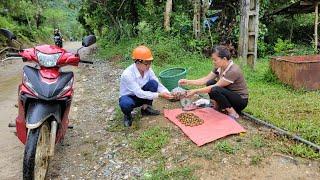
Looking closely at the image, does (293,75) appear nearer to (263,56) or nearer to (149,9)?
(263,56)

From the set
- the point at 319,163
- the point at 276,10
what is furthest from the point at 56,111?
the point at 276,10

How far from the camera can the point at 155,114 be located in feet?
18.5

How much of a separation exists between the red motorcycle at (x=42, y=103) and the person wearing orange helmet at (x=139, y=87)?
3.41 ft

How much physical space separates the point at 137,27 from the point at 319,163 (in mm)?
13471

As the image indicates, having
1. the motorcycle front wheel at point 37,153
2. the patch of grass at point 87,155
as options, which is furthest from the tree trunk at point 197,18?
the motorcycle front wheel at point 37,153

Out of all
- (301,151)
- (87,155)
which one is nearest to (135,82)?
(87,155)

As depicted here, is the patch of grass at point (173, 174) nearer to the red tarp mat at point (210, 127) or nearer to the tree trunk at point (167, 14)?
the red tarp mat at point (210, 127)

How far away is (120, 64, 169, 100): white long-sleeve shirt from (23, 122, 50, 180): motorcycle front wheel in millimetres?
1480

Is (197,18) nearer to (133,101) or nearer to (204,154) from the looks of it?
(133,101)

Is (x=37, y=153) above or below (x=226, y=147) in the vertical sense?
above

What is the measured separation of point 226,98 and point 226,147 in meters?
1.05

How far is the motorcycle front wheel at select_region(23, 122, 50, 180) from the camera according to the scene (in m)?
3.58

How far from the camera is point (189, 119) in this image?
Answer: 5039 millimetres

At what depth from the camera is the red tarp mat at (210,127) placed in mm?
4449
